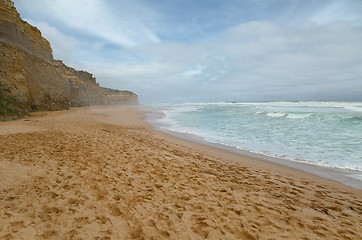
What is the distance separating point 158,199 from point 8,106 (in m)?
16.8

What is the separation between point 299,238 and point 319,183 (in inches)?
135

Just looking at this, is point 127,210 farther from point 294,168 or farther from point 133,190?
point 294,168

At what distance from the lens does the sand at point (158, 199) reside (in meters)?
3.50

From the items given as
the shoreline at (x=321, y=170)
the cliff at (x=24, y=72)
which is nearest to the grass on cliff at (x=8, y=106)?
the cliff at (x=24, y=72)

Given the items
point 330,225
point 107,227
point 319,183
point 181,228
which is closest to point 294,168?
point 319,183

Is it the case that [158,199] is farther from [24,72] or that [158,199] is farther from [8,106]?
[24,72]

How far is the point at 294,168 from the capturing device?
771 centimetres

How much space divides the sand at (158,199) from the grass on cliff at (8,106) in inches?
400

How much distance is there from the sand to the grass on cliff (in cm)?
1016

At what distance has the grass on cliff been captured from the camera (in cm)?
1547

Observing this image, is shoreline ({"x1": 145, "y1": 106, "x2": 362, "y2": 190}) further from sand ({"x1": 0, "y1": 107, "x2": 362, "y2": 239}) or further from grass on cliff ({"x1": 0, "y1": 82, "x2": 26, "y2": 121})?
grass on cliff ({"x1": 0, "y1": 82, "x2": 26, "y2": 121})

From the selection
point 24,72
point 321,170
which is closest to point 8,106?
point 24,72

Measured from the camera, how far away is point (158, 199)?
4512 millimetres

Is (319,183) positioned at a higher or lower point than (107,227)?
lower
